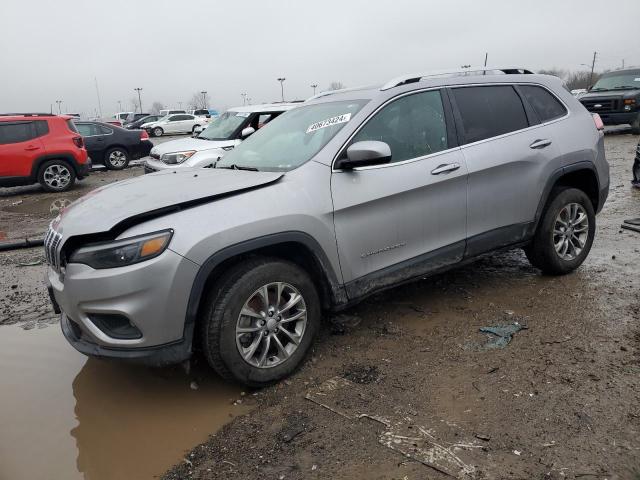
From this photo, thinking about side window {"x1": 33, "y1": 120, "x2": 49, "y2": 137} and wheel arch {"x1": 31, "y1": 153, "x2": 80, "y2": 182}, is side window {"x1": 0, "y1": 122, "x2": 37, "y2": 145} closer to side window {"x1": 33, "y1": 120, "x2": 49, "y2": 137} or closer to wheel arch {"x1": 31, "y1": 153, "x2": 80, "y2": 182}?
side window {"x1": 33, "y1": 120, "x2": 49, "y2": 137}

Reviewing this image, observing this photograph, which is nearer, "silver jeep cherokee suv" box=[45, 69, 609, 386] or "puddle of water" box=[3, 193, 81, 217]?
"silver jeep cherokee suv" box=[45, 69, 609, 386]

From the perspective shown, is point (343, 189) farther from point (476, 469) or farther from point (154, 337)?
point (476, 469)

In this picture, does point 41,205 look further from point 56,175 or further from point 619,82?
point 619,82

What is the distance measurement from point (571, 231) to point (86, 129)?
46.1ft

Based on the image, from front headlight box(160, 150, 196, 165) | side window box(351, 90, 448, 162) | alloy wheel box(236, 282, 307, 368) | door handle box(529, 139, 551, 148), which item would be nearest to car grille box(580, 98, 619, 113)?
front headlight box(160, 150, 196, 165)

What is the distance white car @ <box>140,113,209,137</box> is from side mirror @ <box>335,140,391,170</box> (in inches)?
1359

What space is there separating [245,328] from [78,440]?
109cm

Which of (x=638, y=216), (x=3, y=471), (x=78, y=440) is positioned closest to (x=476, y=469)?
(x=78, y=440)

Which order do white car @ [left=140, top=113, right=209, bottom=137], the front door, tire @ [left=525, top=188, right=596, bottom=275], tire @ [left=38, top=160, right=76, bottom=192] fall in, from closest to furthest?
the front door < tire @ [left=525, top=188, right=596, bottom=275] < tire @ [left=38, top=160, right=76, bottom=192] < white car @ [left=140, top=113, right=209, bottom=137]

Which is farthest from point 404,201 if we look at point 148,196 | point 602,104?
point 602,104

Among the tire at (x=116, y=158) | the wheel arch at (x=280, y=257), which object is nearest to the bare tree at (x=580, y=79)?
the tire at (x=116, y=158)

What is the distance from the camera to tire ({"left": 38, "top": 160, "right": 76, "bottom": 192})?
11.4 m

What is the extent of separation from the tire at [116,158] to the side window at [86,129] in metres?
0.71

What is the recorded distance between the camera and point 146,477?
252 centimetres
